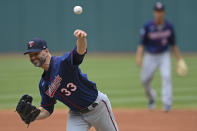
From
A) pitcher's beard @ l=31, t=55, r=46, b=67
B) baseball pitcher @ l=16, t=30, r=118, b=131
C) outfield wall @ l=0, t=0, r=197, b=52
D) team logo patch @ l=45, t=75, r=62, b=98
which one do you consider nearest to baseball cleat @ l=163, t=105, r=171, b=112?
baseball pitcher @ l=16, t=30, r=118, b=131

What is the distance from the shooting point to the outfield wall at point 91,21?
76.5ft

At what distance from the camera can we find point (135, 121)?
29.0 feet

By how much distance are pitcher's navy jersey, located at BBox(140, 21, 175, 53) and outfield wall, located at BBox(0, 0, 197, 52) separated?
13.3 meters

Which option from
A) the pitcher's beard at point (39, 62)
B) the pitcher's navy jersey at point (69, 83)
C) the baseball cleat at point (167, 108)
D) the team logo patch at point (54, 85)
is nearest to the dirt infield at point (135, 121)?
the baseball cleat at point (167, 108)

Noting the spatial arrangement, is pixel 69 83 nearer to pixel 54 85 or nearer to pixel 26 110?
pixel 54 85

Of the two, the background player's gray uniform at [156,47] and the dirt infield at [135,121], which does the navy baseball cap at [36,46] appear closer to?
the dirt infield at [135,121]

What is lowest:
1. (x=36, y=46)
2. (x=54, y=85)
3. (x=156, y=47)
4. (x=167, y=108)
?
(x=167, y=108)

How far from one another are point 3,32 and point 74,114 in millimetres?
19542

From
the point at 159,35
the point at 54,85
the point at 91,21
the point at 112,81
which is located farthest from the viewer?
the point at 91,21

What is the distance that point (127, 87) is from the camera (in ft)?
43.7

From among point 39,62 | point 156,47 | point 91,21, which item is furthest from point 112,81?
point 39,62

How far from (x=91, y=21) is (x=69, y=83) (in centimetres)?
1860

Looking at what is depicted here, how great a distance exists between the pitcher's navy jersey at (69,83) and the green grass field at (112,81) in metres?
5.42

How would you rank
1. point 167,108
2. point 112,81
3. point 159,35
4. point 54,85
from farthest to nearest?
1. point 112,81
2. point 159,35
3. point 167,108
4. point 54,85
